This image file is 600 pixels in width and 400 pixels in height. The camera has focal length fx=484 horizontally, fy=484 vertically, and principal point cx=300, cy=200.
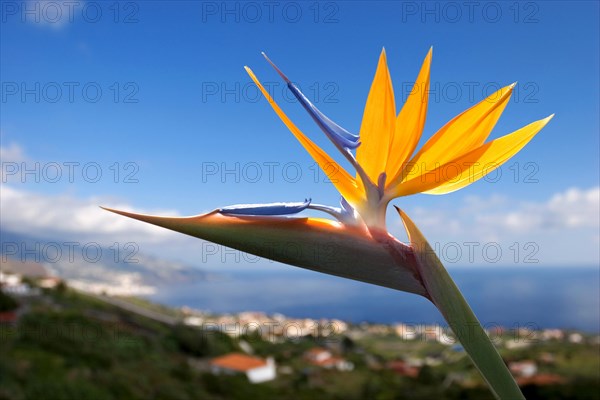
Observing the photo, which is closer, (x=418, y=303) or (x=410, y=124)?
(x=410, y=124)

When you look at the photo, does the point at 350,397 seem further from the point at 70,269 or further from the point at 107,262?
the point at 107,262

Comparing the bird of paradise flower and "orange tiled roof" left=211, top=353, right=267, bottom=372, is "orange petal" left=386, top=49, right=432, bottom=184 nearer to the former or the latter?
the bird of paradise flower

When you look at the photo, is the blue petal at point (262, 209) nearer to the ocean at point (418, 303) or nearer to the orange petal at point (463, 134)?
the orange petal at point (463, 134)

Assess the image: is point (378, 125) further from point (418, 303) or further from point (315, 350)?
point (418, 303)

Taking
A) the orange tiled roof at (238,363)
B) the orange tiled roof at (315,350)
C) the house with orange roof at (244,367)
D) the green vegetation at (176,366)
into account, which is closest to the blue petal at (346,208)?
the green vegetation at (176,366)

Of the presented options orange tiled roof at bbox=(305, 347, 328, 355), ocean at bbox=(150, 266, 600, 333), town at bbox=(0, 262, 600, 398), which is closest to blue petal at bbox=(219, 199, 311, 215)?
town at bbox=(0, 262, 600, 398)

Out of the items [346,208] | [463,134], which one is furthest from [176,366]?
[463,134]
